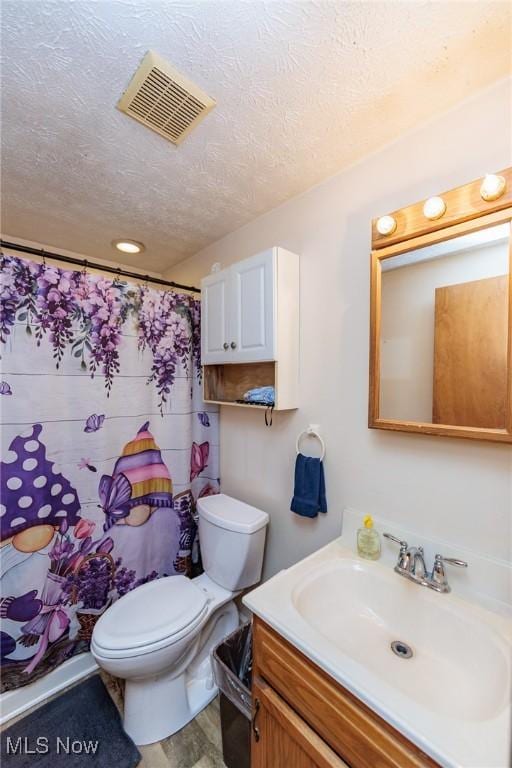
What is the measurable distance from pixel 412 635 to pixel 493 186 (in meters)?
1.31

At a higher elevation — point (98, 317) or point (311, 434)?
point (98, 317)

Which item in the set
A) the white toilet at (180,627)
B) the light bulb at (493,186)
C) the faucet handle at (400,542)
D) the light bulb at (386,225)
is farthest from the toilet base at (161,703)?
the light bulb at (493,186)

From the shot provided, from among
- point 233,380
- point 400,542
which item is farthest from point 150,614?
point 233,380

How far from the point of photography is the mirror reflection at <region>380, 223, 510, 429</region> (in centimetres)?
87

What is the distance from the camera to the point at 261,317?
1.35m

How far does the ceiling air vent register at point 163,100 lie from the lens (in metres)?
0.86

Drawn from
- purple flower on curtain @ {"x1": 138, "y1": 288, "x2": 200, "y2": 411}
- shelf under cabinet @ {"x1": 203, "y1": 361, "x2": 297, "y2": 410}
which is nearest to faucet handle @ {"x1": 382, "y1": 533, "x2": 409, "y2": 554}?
shelf under cabinet @ {"x1": 203, "y1": 361, "x2": 297, "y2": 410}

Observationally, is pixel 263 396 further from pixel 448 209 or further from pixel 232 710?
pixel 232 710

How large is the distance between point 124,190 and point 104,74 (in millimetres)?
535

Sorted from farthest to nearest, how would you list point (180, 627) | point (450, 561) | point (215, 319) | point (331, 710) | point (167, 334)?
1. point (167, 334)
2. point (215, 319)
3. point (180, 627)
4. point (450, 561)
5. point (331, 710)

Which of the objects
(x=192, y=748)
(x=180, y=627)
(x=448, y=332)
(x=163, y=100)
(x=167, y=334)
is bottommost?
(x=192, y=748)

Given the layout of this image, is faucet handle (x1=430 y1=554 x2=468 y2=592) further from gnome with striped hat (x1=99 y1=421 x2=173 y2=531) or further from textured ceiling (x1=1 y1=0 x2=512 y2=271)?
textured ceiling (x1=1 y1=0 x2=512 y2=271)

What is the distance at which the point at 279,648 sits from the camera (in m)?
0.82

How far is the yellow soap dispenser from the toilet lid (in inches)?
28.7
